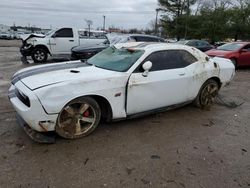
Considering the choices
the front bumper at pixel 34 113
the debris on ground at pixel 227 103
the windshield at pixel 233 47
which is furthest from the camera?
the windshield at pixel 233 47

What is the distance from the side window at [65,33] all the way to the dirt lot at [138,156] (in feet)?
28.8

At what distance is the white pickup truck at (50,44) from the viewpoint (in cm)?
1276

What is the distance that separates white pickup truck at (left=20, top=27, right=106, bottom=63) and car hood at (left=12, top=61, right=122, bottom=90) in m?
8.85

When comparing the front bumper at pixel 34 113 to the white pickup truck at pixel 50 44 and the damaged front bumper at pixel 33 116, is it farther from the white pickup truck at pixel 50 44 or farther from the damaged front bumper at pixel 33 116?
the white pickup truck at pixel 50 44

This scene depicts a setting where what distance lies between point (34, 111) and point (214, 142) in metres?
2.78

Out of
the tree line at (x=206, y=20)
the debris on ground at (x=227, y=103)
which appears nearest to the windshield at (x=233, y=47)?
the debris on ground at (x=227, y=103)

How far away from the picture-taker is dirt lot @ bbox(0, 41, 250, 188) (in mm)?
2988

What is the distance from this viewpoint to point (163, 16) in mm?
46000

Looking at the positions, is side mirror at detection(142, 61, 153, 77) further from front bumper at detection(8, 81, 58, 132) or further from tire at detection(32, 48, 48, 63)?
tire at detection(32, 48, 48, 63)

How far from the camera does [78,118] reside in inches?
154

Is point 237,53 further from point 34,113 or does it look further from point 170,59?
point 34,113

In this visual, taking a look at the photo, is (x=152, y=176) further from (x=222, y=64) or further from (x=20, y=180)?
(x=222, y=64)

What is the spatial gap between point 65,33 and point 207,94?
9.59 meters

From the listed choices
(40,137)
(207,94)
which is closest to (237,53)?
(207,94)
